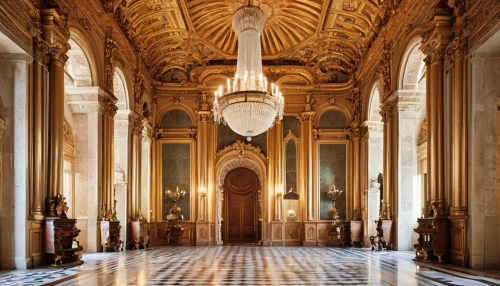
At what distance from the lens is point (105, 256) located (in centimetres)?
1391

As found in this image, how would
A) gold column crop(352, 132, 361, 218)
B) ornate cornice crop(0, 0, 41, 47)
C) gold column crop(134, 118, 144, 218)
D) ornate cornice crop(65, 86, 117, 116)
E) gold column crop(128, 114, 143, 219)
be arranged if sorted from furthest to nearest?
gold column crop(352, 132, 361, 218)
gold column crop(134, 118, 144, 218)
gold column crop(128, 114, 143, 219)
ornate cornice crop(65, 86, 117, 116)
ornate cornice crop(0, 0, 41, 47)

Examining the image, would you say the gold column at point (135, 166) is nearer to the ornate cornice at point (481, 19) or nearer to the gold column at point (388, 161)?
the gold column at point (388, 161)

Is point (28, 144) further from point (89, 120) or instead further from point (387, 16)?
point (387, 16)

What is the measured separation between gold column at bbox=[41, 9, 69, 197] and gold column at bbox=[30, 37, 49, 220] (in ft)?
0.73

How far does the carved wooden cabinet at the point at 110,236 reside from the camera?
15.0 meters

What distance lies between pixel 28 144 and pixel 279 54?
13.2 m

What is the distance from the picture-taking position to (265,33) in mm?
20922

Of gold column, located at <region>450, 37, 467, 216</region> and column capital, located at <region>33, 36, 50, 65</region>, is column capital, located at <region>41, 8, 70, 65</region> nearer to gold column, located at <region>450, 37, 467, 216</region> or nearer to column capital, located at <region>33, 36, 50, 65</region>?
column capital, located at <region>33, 36, 50, 65</region>

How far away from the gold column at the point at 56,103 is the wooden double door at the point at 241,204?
12.5 metres

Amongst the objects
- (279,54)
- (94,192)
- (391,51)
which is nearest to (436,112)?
(391,51)

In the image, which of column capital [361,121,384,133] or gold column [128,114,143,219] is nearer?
gold column [128,114,143,219]

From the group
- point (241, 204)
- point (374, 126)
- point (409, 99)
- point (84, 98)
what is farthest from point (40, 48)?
point (241, 204)

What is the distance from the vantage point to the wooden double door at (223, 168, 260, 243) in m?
23.8

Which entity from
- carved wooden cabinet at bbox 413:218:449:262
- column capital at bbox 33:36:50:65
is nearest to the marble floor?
carved wooden cabinet at bbox 413:218:449:262
